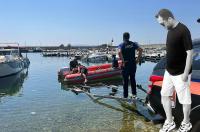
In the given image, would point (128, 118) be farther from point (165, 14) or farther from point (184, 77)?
point (165, 14)

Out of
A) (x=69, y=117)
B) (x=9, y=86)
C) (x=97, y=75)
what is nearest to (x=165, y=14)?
(x=69, y=117)

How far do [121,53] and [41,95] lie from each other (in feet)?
20.2

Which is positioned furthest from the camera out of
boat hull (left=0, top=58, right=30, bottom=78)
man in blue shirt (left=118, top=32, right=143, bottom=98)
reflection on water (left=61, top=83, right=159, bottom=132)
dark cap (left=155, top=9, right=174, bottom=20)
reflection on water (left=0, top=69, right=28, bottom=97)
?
boat hull (left=0, top=58, right=30, bottom=78)

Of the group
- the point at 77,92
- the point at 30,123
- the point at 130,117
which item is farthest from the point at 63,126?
the point at 77,92

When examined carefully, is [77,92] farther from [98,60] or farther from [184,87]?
[98,60]

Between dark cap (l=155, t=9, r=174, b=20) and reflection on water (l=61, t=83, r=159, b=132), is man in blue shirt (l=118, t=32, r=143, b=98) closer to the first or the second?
reflection on water (l=61, t=83, r=159, b=132)

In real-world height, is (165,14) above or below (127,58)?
above

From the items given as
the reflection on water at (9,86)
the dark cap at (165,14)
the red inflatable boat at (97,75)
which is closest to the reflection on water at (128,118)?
the dark cap at (165,14)

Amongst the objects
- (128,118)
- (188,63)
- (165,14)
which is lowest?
(128,118)

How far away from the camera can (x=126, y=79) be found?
35.7 ft

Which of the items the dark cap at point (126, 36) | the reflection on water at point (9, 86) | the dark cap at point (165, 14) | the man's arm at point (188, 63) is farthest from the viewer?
the reflection on water at point (9, 86)

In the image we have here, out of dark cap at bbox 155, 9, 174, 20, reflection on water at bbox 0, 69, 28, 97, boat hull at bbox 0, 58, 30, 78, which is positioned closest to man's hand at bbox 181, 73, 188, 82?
dark cap at bbox 155, 9, 174, 20

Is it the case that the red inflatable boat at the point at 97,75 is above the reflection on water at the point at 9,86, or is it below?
above

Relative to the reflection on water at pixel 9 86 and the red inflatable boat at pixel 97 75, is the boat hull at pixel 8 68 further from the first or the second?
the red inflatable boat at pixel 97 75
